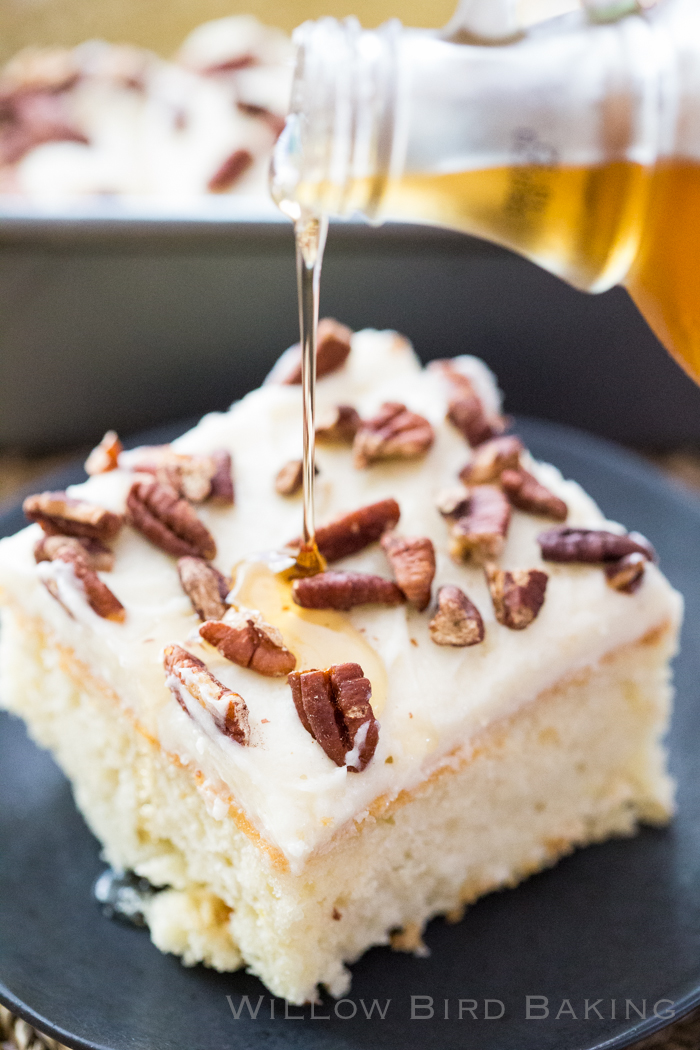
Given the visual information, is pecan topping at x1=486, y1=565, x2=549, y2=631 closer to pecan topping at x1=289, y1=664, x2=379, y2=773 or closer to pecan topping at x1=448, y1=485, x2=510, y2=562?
pecan topping at x1=448, y1=485, x2=510, y2=562

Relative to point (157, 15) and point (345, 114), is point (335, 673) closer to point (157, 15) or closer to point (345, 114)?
point (345, 114)

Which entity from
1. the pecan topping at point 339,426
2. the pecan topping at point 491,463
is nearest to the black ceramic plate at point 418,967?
the pecan topping at point 491,463

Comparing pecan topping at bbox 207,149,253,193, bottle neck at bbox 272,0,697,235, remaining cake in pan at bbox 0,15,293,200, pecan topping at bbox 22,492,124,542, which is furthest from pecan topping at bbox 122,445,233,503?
pecan topping at bbox 207,149,253,193

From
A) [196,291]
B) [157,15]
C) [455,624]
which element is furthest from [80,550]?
[157,15]

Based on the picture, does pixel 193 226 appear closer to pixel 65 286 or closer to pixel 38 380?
pixel 65 286

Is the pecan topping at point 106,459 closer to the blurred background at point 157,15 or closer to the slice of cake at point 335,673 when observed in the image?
the slice of cake at point 335,673

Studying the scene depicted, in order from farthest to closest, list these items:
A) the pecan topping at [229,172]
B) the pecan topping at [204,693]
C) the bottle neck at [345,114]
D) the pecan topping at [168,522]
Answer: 1. the pecan topping at [229,172]
2. the pecan topping at [168,522]
3. the pecan topping at [204,693]
4. the bottle neck at [345,114]
